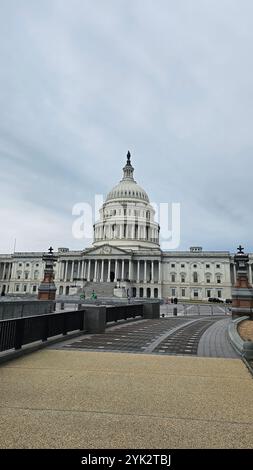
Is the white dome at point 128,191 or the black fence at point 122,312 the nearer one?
the black fence at point 122,312

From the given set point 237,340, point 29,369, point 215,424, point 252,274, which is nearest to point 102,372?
point 29,369

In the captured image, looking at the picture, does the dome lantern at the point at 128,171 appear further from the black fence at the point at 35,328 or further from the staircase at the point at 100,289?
the black fence at the point at 35,328

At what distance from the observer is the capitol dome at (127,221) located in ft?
397

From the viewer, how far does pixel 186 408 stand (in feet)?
19.8

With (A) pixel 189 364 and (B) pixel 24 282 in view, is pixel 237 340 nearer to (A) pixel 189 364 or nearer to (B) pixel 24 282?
(A) pixel 189 364

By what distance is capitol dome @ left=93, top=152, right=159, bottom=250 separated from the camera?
12088cm

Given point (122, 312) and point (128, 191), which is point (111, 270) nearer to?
point (128, 191)

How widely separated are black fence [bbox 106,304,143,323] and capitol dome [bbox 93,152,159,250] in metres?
86.5

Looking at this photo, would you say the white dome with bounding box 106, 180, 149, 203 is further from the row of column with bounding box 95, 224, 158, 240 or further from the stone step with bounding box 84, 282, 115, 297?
the stone step with bounding box 84, 282, 115, 297

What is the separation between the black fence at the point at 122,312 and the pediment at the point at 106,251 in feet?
254

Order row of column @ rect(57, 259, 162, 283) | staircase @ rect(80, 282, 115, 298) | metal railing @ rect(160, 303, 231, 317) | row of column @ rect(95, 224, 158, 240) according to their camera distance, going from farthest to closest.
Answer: row of column @ rect(95, 224, 158, 240) < row of column @ rect(57, 259, 162, 283) < staircase @ rect(80, 282, 115, 298) < metal railing @ rect(160, 303, 231, 317)

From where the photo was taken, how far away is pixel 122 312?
25188 mm

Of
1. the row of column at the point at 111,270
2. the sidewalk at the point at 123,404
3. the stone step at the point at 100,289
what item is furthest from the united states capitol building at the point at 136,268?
the sidewalk at the point at 123,404

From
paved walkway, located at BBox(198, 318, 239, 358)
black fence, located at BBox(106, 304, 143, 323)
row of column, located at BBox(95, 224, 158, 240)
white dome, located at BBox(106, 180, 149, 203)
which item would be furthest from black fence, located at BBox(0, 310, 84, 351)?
white dome, located at BBox(106, 180, 149, 203)
